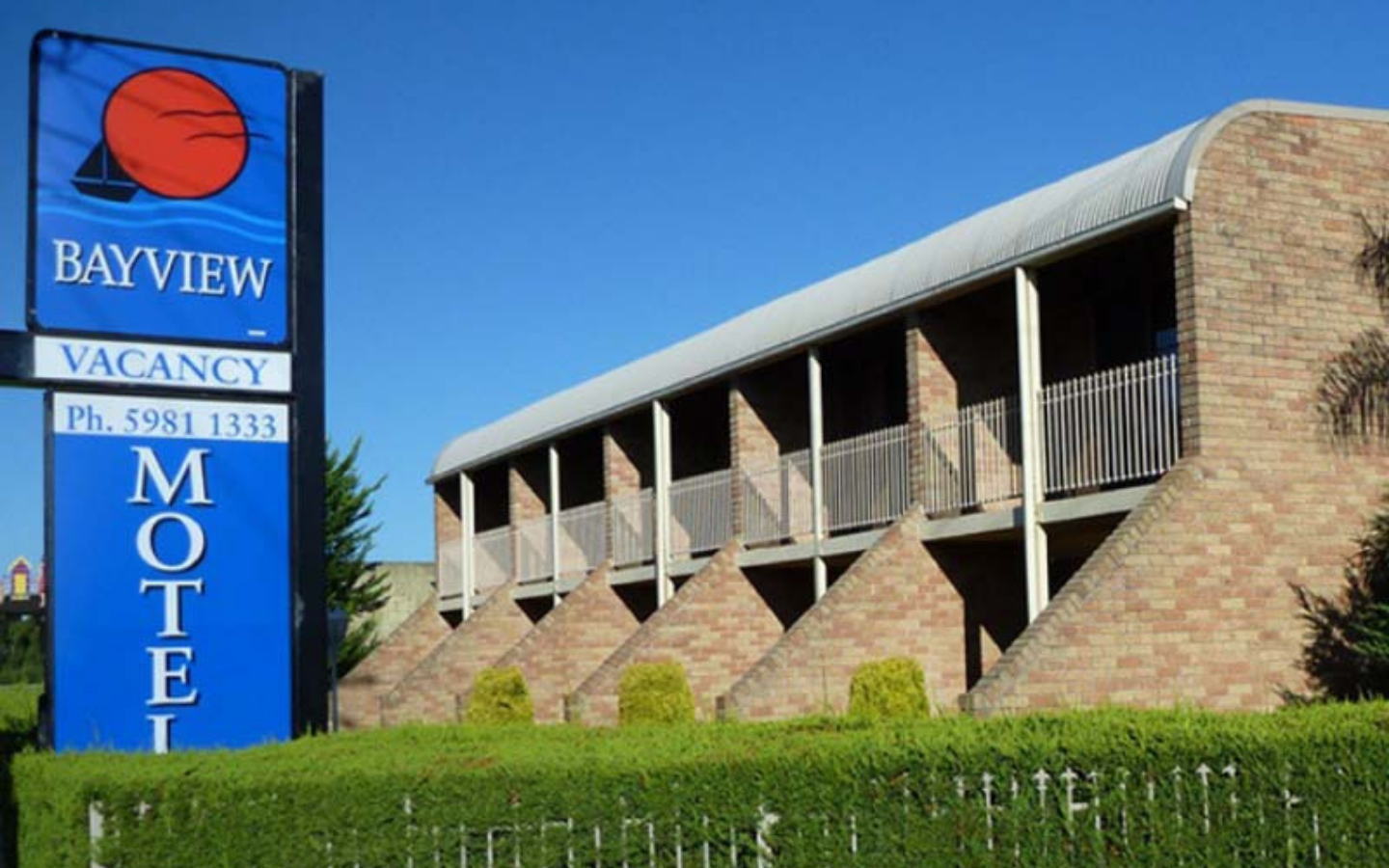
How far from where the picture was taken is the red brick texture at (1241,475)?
47.0 ft

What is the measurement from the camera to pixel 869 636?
59.5ft

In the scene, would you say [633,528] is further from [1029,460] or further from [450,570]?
[1029,460]

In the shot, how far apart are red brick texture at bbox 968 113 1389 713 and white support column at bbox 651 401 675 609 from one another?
10770 mm

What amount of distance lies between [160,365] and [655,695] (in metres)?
11.7

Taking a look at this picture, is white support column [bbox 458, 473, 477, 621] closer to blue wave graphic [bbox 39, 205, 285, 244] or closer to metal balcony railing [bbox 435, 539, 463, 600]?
metal balcony railing [bbox 435, 539, 463, 600]

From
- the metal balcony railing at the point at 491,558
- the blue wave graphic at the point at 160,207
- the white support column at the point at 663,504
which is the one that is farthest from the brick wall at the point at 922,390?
the metal balcony railing at the point at 491,558

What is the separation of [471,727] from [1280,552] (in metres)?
8.14

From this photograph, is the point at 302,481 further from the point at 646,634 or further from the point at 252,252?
the point at 646,634

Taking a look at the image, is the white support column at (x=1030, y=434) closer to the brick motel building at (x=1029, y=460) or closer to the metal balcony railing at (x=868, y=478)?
the brick motel building at (x=1029, y=460)

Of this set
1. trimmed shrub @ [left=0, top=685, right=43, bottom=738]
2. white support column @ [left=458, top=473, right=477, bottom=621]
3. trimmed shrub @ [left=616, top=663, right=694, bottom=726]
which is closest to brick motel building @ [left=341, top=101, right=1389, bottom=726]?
trimmed shrub @ [left=616, top=663, right=694, bottom=726]

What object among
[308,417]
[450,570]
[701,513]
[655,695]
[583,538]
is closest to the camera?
[308,417]

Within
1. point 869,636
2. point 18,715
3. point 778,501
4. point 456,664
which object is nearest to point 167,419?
point 869,636

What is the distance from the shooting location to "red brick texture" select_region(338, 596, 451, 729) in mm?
33938

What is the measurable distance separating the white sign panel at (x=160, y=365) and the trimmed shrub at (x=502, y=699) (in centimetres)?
1518
